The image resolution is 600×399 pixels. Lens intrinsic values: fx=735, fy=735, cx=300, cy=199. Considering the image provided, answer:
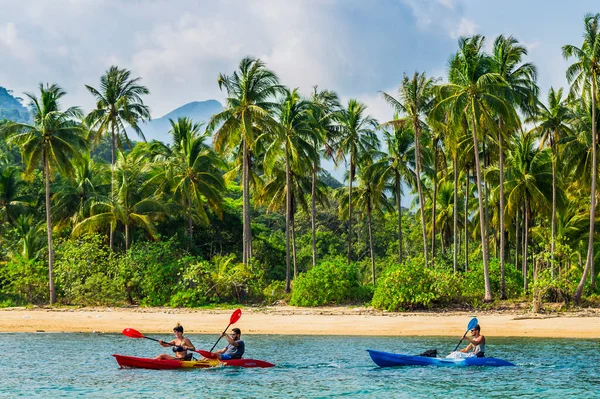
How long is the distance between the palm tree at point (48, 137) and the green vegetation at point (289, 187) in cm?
10

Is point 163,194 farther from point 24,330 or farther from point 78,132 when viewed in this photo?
point 24,330

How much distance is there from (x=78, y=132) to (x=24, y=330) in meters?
12.3

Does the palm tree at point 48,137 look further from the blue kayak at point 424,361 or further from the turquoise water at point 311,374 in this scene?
the blue kayak at point 424,361

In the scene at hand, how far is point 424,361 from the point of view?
19.7 metres

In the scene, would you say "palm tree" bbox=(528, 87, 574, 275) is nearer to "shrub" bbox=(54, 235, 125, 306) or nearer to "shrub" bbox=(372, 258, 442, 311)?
"shrub" bbox=(372, 258, 442, 311)

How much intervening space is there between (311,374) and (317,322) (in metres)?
→ 10.5

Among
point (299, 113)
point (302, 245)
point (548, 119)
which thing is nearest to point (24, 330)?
point (299, 113)

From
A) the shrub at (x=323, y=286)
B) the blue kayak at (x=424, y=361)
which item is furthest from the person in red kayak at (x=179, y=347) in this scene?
the shrub at (x=323, y=286)

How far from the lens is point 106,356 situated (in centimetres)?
2266

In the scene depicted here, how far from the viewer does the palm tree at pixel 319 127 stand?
42812 millimetres

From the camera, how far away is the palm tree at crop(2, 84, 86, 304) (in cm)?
3647

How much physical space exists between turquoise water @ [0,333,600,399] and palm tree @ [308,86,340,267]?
18440 mm

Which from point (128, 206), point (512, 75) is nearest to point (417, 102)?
point (512, 75)

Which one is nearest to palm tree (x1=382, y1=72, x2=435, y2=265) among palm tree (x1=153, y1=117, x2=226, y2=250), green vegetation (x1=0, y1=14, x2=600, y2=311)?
green vegetation (x1=0, y1=14, x2=600, y2=311)
